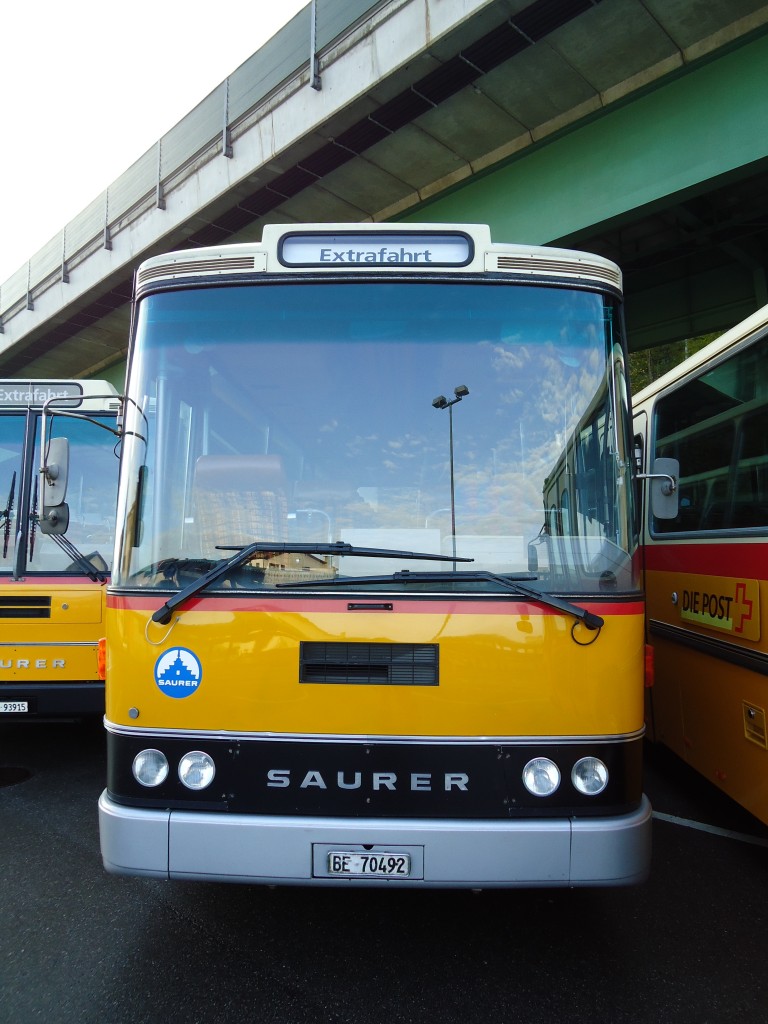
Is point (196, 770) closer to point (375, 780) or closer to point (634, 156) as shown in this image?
point (375, 780)

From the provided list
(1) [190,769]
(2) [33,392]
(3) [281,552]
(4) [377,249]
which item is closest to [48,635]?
(2) [33,392]

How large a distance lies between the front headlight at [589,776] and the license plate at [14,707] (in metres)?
4.31

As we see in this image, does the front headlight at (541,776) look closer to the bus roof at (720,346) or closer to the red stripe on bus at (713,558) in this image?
the red stripe on bus at (713,558)

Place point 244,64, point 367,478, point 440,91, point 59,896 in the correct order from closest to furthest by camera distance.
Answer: point 367,478 < point 59,896 < point 440,91 < point 244,64

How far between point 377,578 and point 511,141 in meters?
8.92

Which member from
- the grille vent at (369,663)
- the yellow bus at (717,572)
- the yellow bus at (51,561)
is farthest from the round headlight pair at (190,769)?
the yellow bus at (51,561)

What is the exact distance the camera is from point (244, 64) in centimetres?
1123

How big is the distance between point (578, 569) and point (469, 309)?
121cm

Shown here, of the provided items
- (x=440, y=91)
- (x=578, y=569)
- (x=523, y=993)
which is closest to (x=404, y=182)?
(x=440, y=91)

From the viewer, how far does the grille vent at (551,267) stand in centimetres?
328

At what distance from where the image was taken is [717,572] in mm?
4543

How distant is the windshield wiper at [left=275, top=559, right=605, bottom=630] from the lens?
2.92 m

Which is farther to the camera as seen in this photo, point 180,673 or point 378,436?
point 378,436

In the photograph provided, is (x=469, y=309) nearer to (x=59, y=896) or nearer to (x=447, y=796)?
(x=447, y=796)
